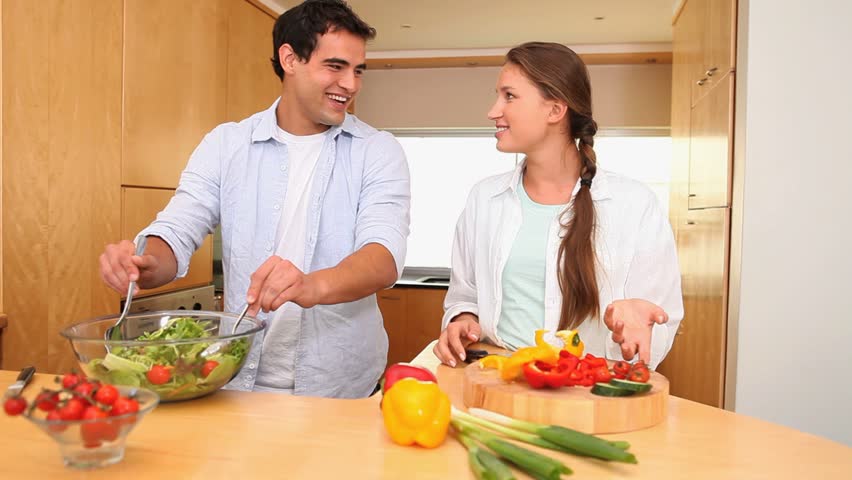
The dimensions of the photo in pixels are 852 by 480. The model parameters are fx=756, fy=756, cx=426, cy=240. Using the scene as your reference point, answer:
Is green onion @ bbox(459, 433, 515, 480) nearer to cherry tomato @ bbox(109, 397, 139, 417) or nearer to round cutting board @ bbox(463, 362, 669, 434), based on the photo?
round cutting board @ bbox(463, 362, 669, 434)

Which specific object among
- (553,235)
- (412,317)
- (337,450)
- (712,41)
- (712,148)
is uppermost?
(712,41)

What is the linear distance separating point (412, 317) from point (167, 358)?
4.36m

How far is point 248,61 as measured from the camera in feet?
→ 14.2

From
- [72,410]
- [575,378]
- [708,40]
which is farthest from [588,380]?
[708,40]

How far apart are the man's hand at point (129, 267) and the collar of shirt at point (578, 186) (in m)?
0.92

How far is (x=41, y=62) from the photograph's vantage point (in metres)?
2.62

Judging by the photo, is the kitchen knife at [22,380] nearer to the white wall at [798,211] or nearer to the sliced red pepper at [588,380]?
the sliced red pepper at [588,380]

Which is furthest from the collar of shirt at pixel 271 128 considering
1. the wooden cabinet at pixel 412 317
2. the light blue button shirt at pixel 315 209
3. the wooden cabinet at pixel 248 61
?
the wooden cabinet at pixel 412 317

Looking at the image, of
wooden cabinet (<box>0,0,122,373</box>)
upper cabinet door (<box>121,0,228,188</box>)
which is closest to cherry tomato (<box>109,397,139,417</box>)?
wooden cabinet (<box>0,0,122,373</box>)

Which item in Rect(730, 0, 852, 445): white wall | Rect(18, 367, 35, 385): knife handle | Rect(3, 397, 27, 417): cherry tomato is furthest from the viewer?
Rect(730, 0, 852, 445): white wall

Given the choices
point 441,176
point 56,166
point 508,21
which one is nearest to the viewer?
point 56,166

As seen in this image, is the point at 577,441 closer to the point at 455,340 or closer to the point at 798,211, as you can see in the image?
the point at 455,340

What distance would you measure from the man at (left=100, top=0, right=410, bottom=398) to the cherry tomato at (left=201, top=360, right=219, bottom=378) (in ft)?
1.92

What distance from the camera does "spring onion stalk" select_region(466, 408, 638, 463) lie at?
102cm
